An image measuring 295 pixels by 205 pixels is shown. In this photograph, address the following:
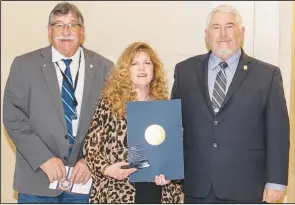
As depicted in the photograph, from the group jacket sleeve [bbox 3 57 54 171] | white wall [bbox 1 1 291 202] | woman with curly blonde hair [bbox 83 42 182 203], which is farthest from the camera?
white wall [bbox 1 1 291 202]

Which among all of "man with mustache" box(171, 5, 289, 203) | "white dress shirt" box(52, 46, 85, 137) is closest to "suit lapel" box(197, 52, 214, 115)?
"man with mustache" box(171, 5, 289, 203)

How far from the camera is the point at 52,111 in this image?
11.5 feet

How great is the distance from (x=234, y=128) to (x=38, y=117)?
4.71 feet

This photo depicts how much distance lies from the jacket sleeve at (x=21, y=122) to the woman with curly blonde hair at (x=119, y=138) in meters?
0.37

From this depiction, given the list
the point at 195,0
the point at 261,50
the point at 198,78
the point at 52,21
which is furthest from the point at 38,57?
the point at 261,50

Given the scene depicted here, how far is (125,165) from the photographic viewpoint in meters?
3.13

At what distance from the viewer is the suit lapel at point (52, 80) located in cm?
349

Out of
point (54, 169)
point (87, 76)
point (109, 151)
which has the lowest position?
point (54, 169)

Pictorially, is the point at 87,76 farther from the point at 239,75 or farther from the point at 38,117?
the point at 239,75

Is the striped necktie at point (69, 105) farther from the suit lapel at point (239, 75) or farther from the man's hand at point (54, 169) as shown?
the suit lapel at point (239, 75)

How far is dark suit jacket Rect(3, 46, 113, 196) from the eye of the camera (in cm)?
347

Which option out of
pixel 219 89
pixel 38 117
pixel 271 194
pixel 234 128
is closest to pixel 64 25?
pixel 38 117

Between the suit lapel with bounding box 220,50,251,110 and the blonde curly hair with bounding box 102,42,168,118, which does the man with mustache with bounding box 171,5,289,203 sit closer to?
the suit lapel with bounding box 220,50,251,110

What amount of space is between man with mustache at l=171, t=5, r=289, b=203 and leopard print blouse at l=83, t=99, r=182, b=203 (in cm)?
35
